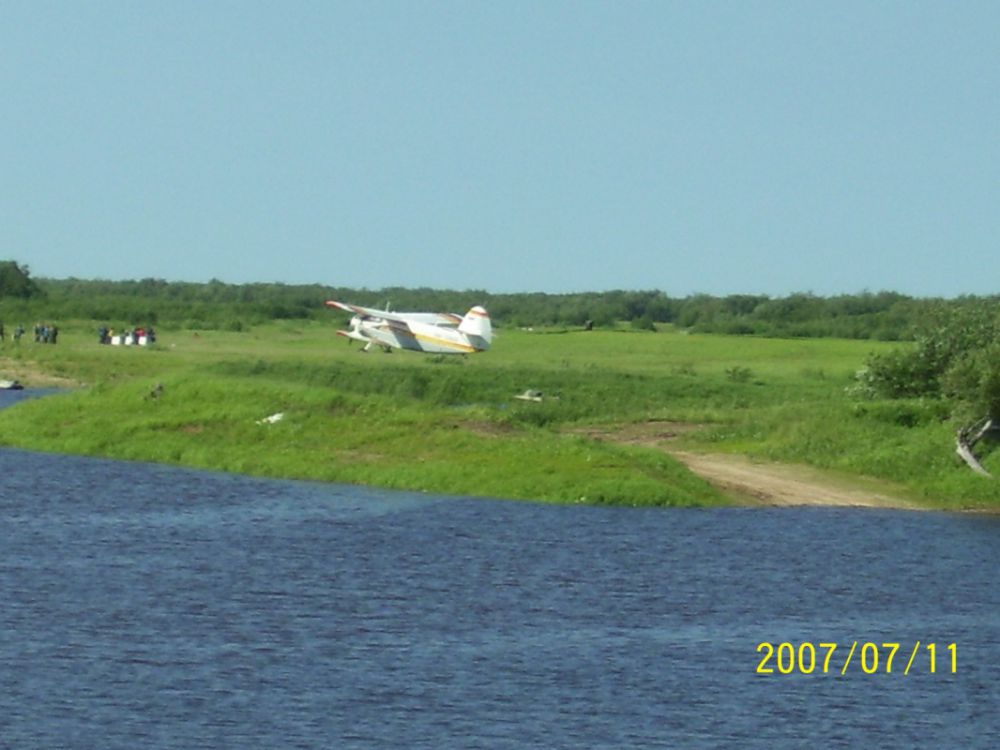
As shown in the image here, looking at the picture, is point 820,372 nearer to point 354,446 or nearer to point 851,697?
point 354,446

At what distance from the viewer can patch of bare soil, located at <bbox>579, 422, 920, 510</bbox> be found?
48.2 meters

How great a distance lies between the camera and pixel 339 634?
3056cm

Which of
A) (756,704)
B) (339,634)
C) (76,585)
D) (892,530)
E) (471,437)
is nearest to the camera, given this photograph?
Result: (756,704)

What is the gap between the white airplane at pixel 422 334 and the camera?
306 feet

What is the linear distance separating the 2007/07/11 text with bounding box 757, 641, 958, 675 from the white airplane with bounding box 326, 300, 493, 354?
63.1 metres

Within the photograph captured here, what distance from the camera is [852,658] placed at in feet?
98.0

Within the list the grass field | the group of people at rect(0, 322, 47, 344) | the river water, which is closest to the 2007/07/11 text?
the river water

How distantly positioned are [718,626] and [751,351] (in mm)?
72832

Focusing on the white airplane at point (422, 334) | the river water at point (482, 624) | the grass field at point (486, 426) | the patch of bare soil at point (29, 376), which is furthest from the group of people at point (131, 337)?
the river water at point (482, 624)

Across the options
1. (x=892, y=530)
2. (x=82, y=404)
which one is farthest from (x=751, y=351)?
(x=892, y=530)

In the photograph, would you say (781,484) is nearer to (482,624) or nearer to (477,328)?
(482,624)

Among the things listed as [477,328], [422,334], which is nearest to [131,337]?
[422,334]

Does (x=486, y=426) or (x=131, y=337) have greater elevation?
(x=131, y=337)

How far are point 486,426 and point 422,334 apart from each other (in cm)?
3944
